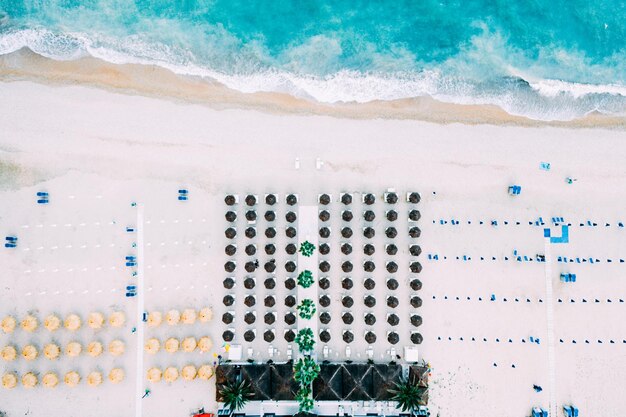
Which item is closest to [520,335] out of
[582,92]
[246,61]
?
[582,92]

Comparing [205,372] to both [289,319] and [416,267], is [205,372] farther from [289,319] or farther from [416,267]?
[416,267]

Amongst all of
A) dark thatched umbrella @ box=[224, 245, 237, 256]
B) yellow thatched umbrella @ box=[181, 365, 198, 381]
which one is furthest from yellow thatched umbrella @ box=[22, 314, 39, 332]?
dark thatched umbrella @ box=[224, 245, 237, 256]

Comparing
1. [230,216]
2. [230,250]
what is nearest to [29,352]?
[230,250]

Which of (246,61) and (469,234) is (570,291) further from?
(246,61)

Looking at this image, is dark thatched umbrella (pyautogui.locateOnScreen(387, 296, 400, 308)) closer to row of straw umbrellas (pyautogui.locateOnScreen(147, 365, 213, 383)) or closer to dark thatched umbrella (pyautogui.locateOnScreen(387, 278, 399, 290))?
dark thatched umbrella (pyautogui.locateOnScreen(387, 278, 399, 290))

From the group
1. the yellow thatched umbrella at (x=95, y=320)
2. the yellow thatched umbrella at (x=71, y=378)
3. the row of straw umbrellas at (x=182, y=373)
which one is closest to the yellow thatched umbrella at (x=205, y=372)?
the row of straw umbrellas at (x=182, y=373)

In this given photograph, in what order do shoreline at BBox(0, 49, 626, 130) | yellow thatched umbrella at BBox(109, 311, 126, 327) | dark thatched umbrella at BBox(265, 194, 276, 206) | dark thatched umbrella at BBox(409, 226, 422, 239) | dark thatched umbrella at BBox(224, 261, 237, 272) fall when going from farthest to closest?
shoreline at BBox(0, 49, 626, 130) < dark thatched umbrella at BBox(265, 194, 276, 206) < dark thatched umbrella at BBox(409, 226, 422, 239) < dark thatched umbrella at BBox(224, 261, 237, 272) < yellow thatched umbrella at BBox(109, 311, 126, 327)
